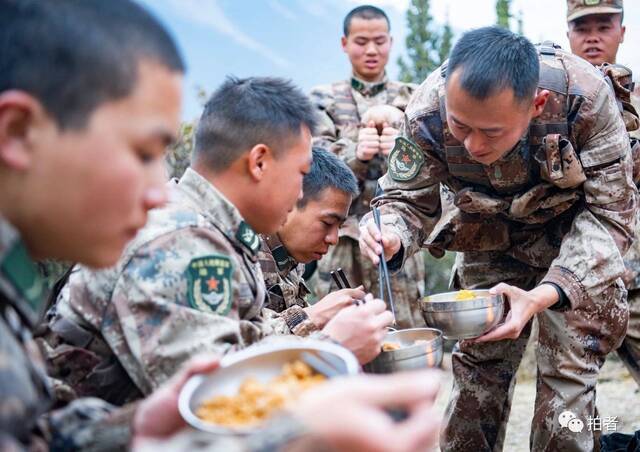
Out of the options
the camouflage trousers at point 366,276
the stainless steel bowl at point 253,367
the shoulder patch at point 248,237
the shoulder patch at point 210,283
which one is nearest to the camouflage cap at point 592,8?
the camouflage trousers at point 366,276

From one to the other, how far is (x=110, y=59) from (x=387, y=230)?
2.28m

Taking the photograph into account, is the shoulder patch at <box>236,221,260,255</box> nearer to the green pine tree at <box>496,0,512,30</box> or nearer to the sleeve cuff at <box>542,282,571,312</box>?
the sleeve cuff at <box>542,282,571,312</box>

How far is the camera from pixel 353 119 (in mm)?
6152

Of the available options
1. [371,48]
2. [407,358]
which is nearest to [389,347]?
[407,358]

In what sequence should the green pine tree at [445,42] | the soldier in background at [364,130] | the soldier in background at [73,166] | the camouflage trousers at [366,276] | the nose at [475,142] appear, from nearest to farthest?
the soldier in background at [73,166] → the nose at [475,142] → the soldier in background at [364,130] → the camouflage trousers at [366,276] → the green pine tree at [445,42]

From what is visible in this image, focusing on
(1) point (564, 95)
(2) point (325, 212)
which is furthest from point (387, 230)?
(1) point (564, 95)

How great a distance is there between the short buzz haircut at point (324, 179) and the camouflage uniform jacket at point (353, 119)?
167 cm

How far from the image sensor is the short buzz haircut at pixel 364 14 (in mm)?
6391

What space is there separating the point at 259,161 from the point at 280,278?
1168mm

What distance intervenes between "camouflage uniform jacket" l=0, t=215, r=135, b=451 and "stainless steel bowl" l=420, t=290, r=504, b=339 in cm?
166

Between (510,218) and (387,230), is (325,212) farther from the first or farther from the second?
(510,218)

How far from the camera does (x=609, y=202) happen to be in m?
3.76

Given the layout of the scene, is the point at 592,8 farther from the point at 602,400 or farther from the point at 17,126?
the point at 17,126

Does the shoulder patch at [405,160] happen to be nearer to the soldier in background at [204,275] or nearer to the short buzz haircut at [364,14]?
the soldier in background at [204,275]
